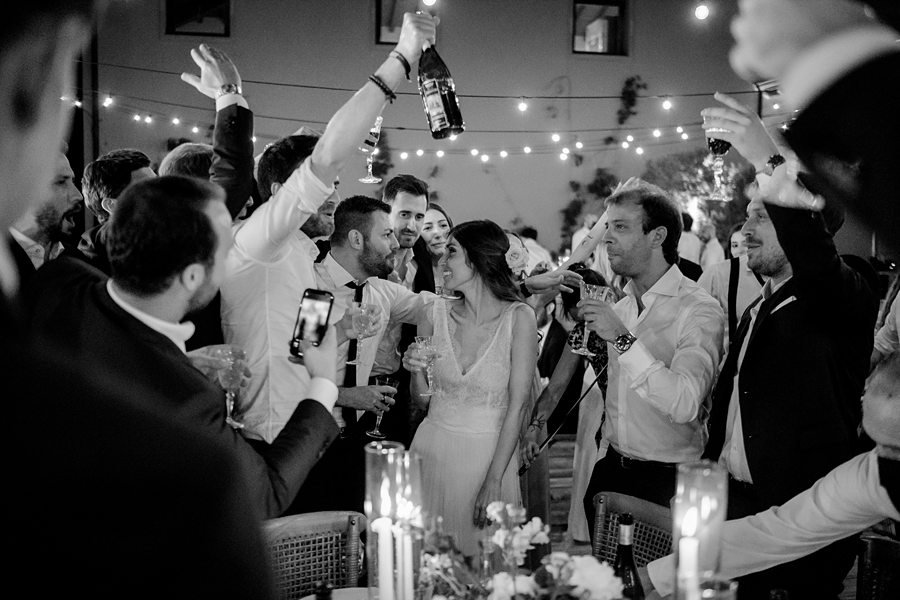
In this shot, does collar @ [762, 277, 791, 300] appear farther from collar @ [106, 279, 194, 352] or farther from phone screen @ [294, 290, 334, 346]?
collar @ [106, 279, 194, 352]

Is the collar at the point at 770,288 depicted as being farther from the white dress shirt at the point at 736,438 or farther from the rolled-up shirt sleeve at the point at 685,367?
the rolled-up shirt sleeve at the point at 685,367

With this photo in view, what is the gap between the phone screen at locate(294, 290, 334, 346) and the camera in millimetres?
1673

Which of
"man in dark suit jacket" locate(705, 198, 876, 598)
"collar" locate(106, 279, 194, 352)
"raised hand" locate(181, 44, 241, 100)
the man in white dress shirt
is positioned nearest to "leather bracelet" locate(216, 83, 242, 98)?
"raised hand" locate(181, 44, 241, 100)

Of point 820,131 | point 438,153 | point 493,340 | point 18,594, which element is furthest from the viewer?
point 438,153

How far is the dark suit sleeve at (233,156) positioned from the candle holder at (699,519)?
172cm

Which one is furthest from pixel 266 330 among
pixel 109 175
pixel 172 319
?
pixel 109 175

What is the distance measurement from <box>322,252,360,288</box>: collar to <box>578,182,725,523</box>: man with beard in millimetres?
1065

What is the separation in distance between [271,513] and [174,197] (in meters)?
0.71

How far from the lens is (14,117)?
531mm

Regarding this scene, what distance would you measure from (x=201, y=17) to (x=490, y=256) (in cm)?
935

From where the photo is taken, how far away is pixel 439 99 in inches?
101

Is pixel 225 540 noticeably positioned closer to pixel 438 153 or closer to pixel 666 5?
pixel 438 153

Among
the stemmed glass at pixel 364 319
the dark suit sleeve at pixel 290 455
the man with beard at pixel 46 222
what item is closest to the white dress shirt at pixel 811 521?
the dark suit sleeve at pixel 290 455

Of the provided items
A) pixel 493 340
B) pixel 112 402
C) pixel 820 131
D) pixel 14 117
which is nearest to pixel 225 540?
pixel 112 402
